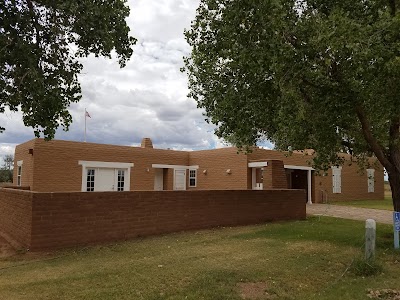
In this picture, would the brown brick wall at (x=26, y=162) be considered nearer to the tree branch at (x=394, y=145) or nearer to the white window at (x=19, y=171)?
the white window at (x=19, y=171)

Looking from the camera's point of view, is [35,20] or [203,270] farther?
[35,20]

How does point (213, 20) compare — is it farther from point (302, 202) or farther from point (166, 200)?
point (302, 202)

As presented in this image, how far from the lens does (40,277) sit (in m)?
6.98

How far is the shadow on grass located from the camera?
11.1 metres

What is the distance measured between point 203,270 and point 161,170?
65.2ft

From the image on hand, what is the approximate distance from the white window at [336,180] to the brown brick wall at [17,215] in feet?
Result: 75.9

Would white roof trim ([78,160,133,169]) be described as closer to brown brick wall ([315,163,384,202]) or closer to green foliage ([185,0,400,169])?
green foliage ([185,0,400,169])

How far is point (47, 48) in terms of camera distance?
26.7 ft

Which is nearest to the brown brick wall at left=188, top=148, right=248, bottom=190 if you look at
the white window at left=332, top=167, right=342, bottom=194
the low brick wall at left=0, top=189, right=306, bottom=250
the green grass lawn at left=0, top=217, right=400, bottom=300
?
the low brick wall at left=0, top=189, right=306, bottom=250

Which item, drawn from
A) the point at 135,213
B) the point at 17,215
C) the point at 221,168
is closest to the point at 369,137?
the point at 135,213

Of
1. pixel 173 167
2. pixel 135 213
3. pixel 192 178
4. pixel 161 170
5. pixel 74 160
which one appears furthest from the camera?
pixel 192 178

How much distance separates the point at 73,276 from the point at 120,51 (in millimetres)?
5035

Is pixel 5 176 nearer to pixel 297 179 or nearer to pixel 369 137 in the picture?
pixel 297 179

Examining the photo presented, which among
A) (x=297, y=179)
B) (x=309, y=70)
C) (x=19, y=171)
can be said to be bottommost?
(x=297, y=179)
